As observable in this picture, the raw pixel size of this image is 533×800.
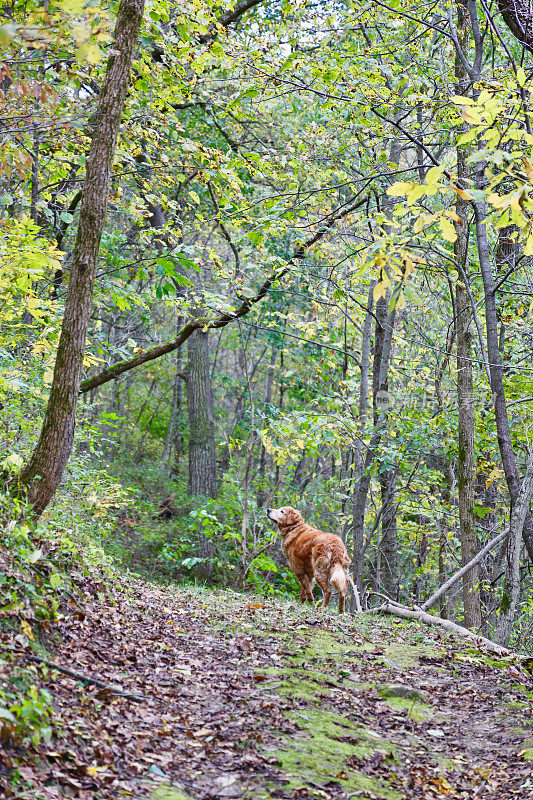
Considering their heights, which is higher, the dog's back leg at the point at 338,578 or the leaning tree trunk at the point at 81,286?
the leaning tree trunk at the point at 81,286

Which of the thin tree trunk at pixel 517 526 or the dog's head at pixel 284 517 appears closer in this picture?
the thin tree trunk at pixel 517 526

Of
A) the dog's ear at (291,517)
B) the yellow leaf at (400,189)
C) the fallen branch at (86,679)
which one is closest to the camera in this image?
the yellow leaf at (400,189)

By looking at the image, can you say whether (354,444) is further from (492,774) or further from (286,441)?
(492,774)

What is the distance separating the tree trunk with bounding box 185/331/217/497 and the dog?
7.48 m

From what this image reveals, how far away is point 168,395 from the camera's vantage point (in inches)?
1069

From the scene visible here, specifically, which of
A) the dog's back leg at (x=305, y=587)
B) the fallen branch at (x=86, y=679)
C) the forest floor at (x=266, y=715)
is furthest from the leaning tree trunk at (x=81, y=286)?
the dog's back leg at (x=305, y=587)

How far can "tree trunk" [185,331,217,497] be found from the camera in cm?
1684

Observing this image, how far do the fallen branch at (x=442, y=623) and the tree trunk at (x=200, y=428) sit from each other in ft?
25.3

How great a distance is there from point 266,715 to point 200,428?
12.7 m

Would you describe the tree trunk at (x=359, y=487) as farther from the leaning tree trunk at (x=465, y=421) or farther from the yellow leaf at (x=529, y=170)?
the yellow leaf at (x=529, y=170)

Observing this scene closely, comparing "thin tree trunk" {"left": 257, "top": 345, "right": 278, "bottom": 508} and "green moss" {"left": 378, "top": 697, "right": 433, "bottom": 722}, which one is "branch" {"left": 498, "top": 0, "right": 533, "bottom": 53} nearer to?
"green moss" {"left": 378, "top": 697, "right": 433, "bottom": 722}

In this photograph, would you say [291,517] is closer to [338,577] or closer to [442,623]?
[338,577]

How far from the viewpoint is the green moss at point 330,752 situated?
11.3ft

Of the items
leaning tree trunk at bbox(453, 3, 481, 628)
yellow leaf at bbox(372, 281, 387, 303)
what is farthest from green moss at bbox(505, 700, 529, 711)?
yellow leaf at bbox(372, 281, 387, 303)
